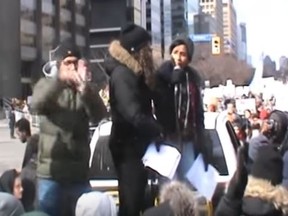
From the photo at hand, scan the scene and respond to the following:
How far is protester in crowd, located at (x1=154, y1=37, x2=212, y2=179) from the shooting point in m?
4.86

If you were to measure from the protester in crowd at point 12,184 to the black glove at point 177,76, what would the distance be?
4.10 ft

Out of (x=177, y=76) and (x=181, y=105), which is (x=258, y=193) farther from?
(x=177, y=76)

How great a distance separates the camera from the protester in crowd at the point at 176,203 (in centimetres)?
369

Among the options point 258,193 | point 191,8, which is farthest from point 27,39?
point 258,193

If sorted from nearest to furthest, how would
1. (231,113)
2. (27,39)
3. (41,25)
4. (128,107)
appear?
(128,107), (231,113), (27,39), (41,25)

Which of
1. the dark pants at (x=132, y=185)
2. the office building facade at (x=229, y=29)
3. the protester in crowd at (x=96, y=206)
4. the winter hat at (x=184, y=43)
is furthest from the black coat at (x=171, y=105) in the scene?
the office building facade at (x=229, y=29)

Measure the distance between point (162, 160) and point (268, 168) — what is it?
2.28 feet

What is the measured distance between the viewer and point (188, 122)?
16.2ft

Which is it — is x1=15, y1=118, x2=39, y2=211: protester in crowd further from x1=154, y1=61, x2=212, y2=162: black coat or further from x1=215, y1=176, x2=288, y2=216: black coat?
x1=215, y1=176, x2=288, y2=216: black coat

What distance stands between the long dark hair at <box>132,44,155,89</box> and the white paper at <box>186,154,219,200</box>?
0.65 m

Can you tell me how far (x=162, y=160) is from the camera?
15.0ft

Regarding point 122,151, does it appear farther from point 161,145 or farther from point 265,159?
point 265,159

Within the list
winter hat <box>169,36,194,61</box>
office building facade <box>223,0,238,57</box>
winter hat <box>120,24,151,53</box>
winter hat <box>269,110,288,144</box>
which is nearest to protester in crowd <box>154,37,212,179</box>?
winter hat <box>169,36,194,61</box>

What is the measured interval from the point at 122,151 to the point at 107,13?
11.6ft
